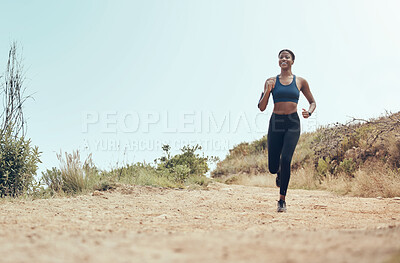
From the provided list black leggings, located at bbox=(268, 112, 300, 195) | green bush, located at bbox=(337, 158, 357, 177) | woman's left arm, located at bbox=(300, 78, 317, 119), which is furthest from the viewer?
green bush, located at bbox=(337, 158, 357, 177)

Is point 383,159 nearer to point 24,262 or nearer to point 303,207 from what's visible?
point 303,207

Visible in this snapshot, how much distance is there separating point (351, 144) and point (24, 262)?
528 inches

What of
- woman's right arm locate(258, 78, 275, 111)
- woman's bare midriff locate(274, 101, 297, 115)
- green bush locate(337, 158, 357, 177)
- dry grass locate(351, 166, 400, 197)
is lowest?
dry grass locate(351, 166, 400, 197)

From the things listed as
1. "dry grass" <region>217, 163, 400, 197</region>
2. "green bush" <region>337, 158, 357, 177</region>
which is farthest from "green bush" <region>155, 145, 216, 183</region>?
"green bush" <region>337, 158, 357, 177</region>

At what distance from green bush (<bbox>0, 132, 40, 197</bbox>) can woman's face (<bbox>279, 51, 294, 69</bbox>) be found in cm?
561

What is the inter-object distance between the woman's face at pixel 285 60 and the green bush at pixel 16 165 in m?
5.61

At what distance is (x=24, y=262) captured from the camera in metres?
2.21

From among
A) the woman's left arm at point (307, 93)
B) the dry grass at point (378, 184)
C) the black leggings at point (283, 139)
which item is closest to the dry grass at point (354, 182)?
the dry grass at point (378, 184)

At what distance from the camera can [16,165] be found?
8008mm

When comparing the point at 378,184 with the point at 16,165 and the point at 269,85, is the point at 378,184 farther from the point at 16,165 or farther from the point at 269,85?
the point at 16,165

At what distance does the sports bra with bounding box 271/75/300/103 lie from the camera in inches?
246

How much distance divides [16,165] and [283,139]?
18.8ft

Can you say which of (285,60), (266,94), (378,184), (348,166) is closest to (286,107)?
(266,94)

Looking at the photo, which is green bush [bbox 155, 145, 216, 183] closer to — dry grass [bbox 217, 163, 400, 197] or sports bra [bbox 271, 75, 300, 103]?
dry grass [bbox 217, 163, 400, 197]
